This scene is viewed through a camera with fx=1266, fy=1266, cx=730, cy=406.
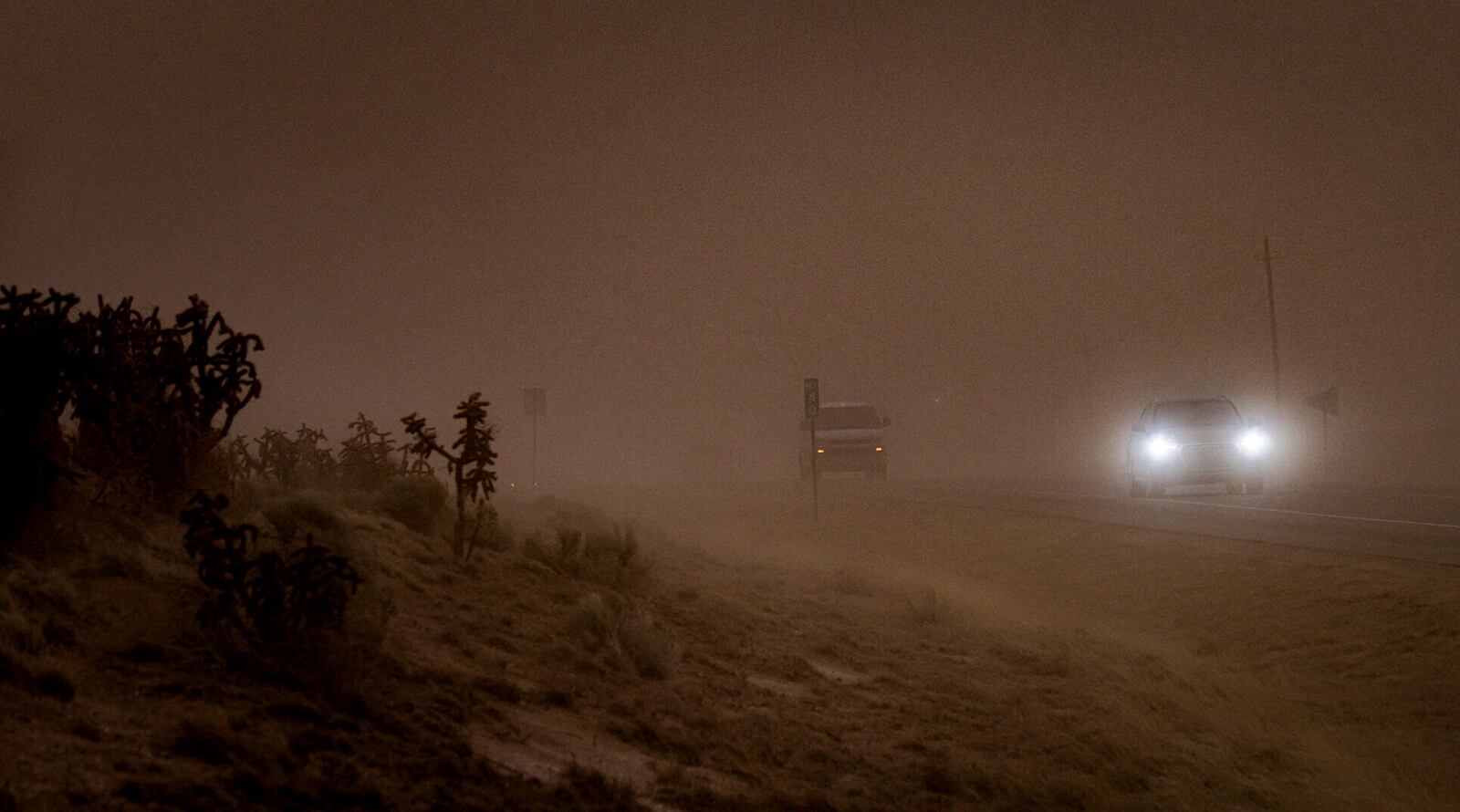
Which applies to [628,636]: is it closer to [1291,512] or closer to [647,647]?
[647,647]

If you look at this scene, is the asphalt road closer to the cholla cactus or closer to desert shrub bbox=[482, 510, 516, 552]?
desert shrub bbox=[482, 510, 516, 552]

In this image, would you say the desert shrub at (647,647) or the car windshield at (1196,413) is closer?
the desert shrub at (647,647)

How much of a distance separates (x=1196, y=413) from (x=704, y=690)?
21.9 meters

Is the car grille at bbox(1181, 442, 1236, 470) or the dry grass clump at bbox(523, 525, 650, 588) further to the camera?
the car grille at bbox(1181, 442, 1236, 470)

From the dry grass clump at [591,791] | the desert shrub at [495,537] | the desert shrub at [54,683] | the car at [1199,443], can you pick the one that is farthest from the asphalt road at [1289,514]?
the desert shrub at [54,683]

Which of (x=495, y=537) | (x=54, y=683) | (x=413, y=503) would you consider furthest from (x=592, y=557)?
(x=54, y=683)

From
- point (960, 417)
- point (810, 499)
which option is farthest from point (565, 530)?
point (960, 417)

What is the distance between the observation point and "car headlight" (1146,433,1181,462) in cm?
2755

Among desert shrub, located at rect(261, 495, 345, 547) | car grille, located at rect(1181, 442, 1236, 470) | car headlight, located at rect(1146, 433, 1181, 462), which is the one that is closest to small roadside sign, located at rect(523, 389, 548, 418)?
car headlight, located at rect(1146, 433, 1181, 462)

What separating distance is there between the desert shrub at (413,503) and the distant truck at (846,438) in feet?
101

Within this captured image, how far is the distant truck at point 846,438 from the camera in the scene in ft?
139

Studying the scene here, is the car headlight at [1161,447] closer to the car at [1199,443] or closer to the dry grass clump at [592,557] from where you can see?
the car at [1199,443]

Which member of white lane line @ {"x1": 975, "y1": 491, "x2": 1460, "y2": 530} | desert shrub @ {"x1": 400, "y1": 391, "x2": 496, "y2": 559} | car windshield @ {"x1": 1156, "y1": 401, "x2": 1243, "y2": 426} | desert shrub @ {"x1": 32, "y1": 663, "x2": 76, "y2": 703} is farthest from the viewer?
car windshield @ {"x1": 1156, "y1": 401, "x2": 1243, "y2": 426}

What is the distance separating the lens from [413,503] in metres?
11.5
